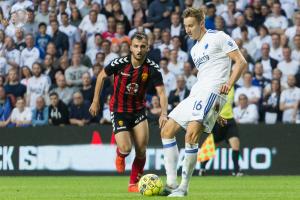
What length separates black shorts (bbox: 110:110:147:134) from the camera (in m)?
14.5

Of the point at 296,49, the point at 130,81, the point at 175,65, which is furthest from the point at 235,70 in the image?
the point at 175,65

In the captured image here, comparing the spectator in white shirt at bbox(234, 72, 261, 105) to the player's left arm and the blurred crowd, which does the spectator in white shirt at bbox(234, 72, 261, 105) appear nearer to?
the blurred crowd

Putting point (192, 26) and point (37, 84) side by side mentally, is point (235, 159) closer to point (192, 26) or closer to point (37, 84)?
point (37, 84)

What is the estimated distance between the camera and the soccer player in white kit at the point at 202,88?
477 inches

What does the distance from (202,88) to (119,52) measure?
472 inches

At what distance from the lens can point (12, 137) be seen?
2233 cm

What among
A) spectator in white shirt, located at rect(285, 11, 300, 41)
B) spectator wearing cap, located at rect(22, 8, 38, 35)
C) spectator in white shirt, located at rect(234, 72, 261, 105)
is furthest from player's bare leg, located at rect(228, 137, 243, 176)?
spectator wearing cap, located at rect(22, 8, 38, 35)

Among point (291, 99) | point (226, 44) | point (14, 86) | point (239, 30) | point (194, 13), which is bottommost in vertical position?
point (291, 99)

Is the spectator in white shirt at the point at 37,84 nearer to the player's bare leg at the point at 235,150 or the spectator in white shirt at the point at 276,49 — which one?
the player's bare leg at the point at 235,150

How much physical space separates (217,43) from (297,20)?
1142cm

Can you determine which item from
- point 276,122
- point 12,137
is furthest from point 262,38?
point 12,137

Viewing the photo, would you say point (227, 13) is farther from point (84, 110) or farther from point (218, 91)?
point (218, 91)

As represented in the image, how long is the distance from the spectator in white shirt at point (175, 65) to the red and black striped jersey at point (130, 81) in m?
8.75

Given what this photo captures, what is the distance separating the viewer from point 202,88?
39.9ft
